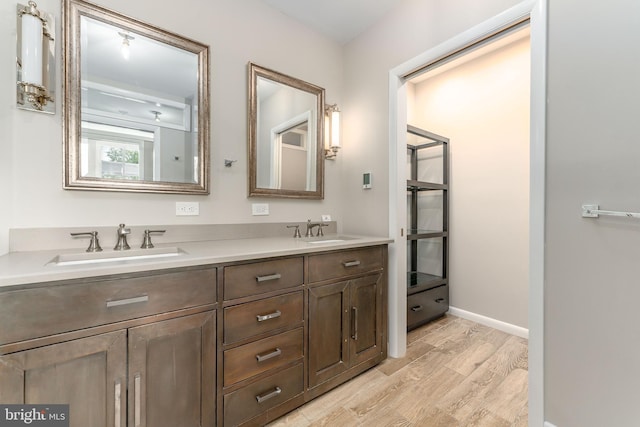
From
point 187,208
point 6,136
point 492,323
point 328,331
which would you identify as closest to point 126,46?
point 6,136

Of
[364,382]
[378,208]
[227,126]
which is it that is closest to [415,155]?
[378,208]

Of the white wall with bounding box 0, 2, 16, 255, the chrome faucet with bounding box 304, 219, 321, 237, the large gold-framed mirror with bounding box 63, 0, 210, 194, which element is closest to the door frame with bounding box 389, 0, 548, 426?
the chrome faucet with bounding box 304, 219, 321, 237

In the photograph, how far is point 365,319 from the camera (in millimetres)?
1929

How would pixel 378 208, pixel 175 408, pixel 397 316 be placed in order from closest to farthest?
pixel 175 408 < pixel 397 316 < pixel 378 208

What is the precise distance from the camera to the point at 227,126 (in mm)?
1950

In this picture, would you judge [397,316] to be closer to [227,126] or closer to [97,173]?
[227,126]

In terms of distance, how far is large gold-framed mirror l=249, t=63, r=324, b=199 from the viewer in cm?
207

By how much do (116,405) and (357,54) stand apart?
2.94 metres

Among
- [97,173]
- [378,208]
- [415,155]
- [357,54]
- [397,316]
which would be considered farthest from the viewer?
[415,155]

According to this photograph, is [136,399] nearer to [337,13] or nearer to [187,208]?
[187,208]

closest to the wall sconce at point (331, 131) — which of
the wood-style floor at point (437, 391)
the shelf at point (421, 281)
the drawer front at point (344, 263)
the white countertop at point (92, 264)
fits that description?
the drawer front at point (344, 263)

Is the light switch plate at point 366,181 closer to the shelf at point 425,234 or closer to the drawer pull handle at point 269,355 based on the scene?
the shelf at point 425,234

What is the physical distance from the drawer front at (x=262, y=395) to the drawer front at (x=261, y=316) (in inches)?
10.7

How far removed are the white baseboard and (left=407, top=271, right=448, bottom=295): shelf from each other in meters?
0.39
